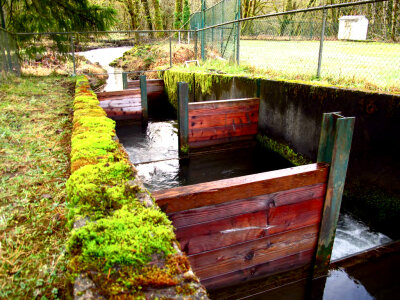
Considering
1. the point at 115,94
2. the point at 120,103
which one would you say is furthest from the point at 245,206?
the point at 120,103

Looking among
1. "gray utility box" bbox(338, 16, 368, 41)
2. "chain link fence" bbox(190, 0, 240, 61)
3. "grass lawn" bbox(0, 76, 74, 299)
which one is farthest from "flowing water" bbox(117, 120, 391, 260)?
"chain link fence" bbox(190, 0, 240, 61)

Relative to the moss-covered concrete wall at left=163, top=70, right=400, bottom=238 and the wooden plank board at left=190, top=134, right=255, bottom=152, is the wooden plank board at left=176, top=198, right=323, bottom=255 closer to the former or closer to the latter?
the moss-covered concrete wall at left=163, top=70, right=400, bottom=238

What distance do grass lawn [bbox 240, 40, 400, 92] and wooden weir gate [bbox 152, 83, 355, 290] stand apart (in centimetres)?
235

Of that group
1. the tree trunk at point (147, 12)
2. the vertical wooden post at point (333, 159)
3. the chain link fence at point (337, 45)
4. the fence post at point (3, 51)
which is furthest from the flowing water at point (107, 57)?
the vertical wooden post at point (333, 159)

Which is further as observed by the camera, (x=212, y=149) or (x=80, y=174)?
(x=212, y=149)

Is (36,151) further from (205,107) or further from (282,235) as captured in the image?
(205,107)

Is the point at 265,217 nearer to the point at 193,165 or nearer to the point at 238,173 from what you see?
the point at 238,173

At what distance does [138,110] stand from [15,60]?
201 inches

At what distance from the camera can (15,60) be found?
10.7 metres

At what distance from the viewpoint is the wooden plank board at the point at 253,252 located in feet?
8.58

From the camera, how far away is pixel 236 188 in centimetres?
246

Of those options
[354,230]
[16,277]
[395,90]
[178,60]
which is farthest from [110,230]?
[178,60]

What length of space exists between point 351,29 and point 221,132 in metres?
3.44

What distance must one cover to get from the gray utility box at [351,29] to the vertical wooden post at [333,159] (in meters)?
4.11
